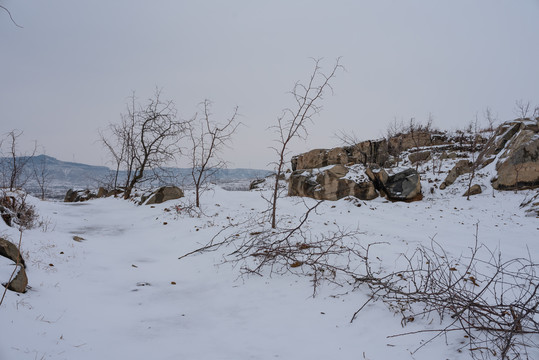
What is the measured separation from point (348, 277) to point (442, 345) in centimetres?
143

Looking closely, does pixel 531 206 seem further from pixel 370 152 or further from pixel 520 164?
pixel 370 152

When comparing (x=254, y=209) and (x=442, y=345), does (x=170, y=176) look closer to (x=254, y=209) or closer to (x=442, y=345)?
(x=254, y=209)

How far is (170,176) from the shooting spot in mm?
11211

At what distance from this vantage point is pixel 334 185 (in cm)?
1231

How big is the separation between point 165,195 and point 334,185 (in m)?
7.57

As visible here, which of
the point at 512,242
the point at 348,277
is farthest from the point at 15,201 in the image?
the point at 512,242

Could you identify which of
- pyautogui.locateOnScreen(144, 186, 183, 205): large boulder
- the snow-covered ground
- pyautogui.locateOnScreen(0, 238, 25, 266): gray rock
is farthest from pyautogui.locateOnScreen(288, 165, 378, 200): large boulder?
pyautogui.locateOnScreen(0, 238, 25, 266): gray rock

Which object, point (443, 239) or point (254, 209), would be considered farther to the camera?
point (254, 209)

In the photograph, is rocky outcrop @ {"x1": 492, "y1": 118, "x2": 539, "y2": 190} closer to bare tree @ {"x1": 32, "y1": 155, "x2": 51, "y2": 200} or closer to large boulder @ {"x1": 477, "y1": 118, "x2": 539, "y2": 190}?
large boulder @ {"x1": 477, "y1": 118, "x2": 539, "y2": 190}

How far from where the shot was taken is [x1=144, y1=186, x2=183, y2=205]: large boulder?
30.0 ft

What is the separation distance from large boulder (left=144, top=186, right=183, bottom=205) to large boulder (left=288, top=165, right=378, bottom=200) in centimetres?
613

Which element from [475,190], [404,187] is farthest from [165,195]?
[475,190]

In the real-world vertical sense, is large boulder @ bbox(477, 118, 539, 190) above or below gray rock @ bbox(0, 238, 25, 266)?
above

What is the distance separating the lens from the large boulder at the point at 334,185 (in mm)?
12203
